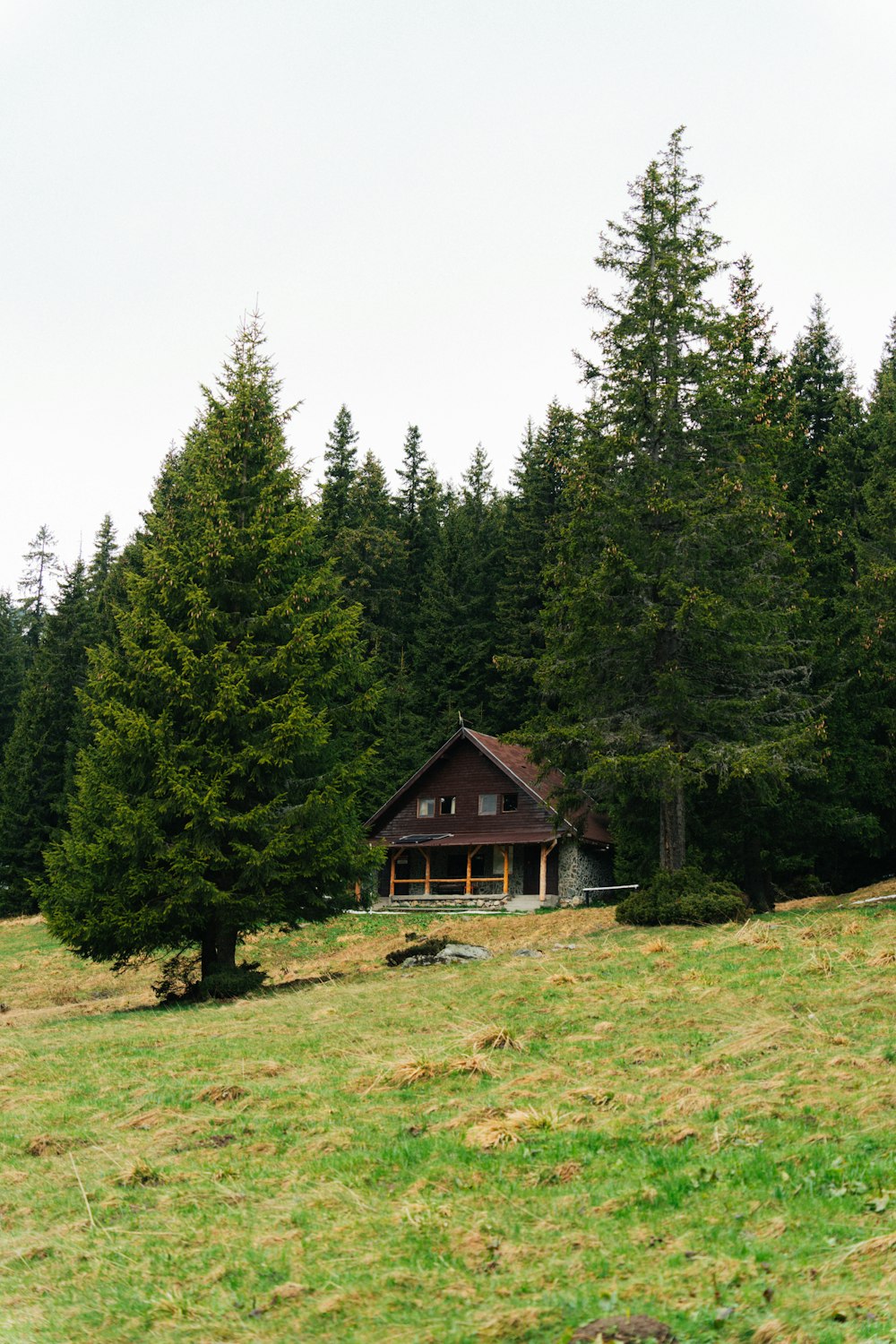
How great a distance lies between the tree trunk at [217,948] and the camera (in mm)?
19766

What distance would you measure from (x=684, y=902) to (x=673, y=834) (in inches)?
93.6

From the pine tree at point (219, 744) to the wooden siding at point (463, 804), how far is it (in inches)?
892

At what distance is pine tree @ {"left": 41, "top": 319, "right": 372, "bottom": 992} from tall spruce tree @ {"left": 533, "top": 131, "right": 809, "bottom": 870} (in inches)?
221

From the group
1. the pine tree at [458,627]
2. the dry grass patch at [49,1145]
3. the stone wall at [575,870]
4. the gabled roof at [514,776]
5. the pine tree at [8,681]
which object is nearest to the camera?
the dry grass patch at [49,1145]

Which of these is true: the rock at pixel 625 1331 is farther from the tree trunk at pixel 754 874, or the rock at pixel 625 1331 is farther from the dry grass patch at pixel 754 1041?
the tree trunk at pixel 754 874

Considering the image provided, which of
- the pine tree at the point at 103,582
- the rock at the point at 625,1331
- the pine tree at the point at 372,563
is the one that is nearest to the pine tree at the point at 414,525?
the pine tree at the point at 372,563

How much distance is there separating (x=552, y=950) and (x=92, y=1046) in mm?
Result: 8556

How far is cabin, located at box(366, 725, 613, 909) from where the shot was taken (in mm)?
42656

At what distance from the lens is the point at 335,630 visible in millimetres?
20984

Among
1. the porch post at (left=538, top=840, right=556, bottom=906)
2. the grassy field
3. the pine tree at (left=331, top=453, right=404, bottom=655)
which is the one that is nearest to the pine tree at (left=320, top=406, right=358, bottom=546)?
the pine tree at (left=331, top=453, right=404, bottom=655)

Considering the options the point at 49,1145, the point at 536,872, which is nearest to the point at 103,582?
the point at 536,872

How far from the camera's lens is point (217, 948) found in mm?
20031

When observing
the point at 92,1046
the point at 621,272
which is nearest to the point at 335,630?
the point at 92,1046

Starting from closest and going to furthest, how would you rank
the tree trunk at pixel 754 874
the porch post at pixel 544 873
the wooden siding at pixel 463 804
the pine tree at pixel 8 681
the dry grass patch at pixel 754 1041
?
the dry grass patch at pixel 754 1041, the tree trunk at pixel 754 874, the porch post at pixel 544 873, the wooden siding at pixel 463 804, the pine tree at pixel 8 681
